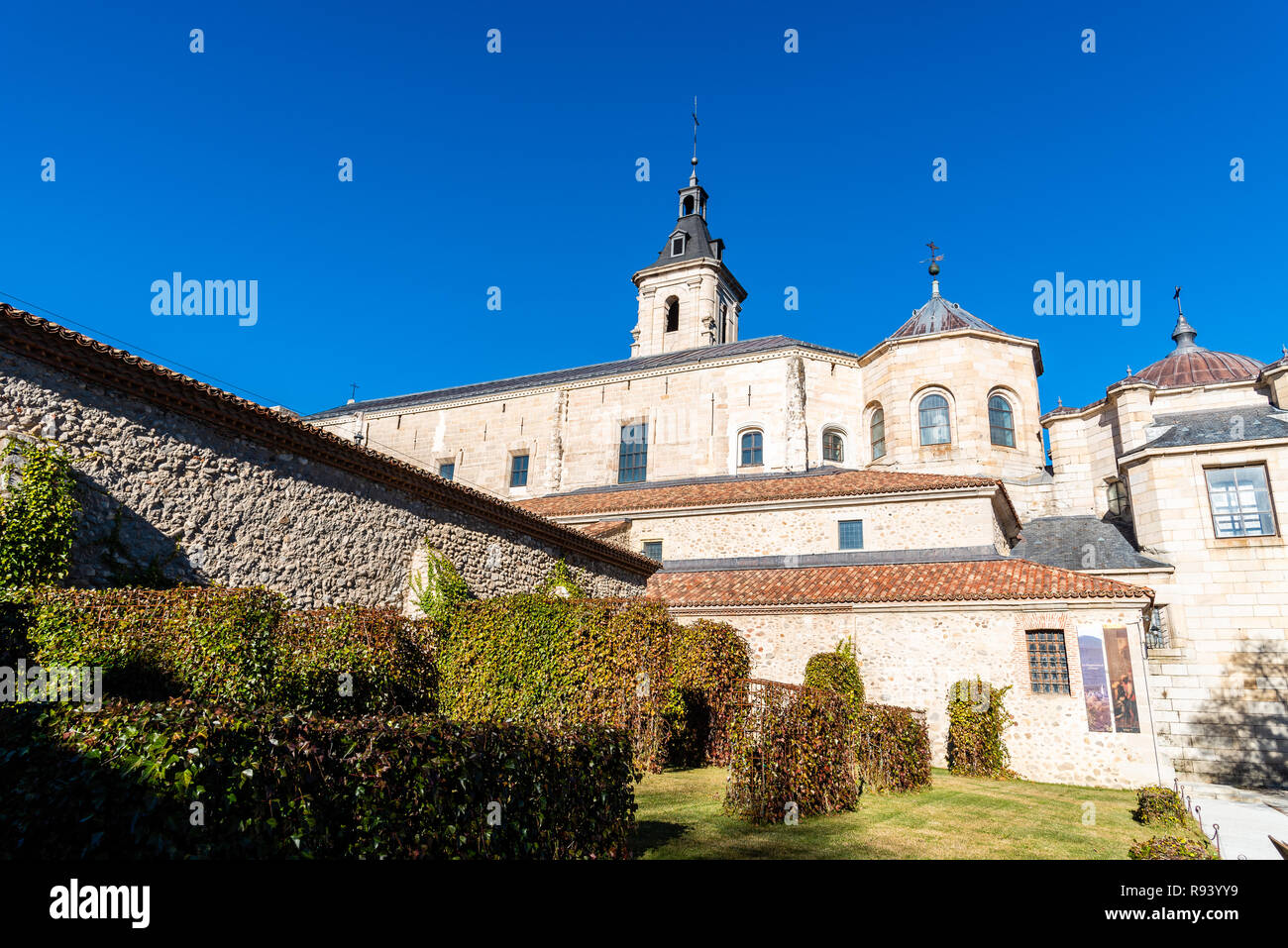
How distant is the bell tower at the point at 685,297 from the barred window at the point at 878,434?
13895mm

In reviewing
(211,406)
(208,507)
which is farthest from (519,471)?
(208,507)

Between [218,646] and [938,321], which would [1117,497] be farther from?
[218,646]

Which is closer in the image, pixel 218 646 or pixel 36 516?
pixel 36 516

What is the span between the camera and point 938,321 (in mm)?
30766

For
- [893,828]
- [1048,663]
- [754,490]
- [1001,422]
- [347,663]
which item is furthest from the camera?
[1001,422]

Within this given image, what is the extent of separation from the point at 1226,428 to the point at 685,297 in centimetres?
2761

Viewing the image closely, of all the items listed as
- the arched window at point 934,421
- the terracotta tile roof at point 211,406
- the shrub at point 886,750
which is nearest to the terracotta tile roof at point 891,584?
the shrub at point 886,750

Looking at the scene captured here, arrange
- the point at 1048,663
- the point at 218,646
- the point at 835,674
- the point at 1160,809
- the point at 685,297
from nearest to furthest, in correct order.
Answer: the point at 218,646 → the point at 1160,809 → the point at 1048,663 → the point at 835,674 → the point at 685,297

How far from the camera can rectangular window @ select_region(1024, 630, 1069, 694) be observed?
676 inches

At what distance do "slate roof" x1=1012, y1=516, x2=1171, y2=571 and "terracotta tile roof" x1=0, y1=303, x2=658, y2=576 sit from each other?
817 inches

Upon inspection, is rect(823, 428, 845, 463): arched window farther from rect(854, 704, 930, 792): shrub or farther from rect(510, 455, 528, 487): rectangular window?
rect(854, 704, 930, 792): shrub

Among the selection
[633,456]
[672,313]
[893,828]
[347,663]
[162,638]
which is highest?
[672,313]

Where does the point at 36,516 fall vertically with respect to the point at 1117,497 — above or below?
below

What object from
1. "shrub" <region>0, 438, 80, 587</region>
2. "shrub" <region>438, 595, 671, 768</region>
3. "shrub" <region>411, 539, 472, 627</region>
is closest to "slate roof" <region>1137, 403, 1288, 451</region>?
"shrub" <region>438, 595, 671, 768</region>
